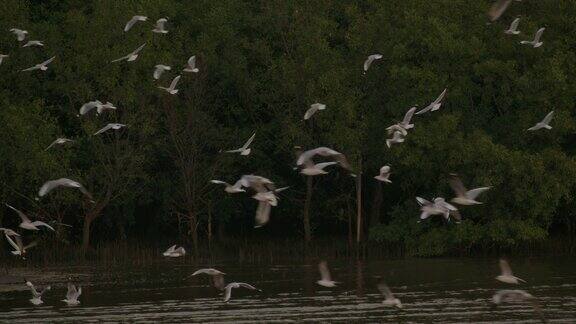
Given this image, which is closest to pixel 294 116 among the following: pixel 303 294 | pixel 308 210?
pixel 308 210

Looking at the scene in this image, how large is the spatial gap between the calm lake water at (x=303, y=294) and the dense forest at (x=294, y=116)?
475 cm

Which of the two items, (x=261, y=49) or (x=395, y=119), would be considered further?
(x=261, y=49)

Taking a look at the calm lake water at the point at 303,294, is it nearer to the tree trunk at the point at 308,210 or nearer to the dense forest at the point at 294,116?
the dense forest at the point at 294,116

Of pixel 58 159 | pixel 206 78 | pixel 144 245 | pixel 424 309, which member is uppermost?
pixel 206 78

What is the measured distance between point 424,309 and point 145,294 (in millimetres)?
9663

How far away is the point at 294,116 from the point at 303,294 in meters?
21.7

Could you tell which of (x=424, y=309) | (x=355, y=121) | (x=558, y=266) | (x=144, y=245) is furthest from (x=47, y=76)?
(x=424, y=309)

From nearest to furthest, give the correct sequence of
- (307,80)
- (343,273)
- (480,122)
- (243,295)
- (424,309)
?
(424,309), (243,295), (343,273), (480,122), (307,80)

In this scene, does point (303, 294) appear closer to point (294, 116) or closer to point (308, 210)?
point (308, 210)

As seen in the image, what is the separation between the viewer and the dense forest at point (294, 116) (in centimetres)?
5366


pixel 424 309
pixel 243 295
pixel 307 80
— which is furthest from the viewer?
pixel 307 80

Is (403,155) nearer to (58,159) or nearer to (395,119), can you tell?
(395,119)

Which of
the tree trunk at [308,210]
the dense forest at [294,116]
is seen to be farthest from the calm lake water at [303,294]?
the tree trunk at [308,210]

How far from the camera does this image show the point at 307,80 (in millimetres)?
59719
